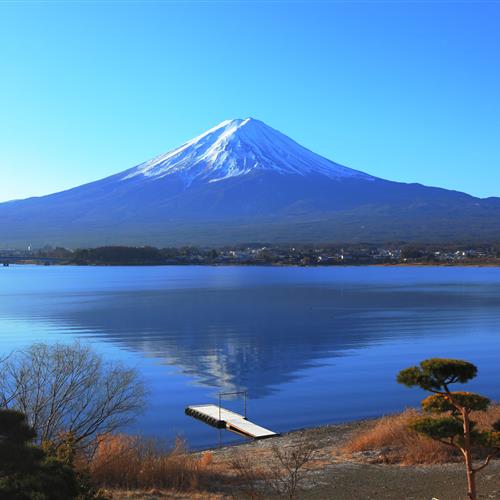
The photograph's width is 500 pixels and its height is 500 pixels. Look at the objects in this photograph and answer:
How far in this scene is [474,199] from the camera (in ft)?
515

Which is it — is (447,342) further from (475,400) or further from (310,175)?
(310,175)

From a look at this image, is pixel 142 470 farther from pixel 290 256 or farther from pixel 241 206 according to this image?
pixel 241 206

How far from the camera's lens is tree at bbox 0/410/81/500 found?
3.98m

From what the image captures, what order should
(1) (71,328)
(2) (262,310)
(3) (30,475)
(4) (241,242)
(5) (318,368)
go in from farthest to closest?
1. (4) (241,242)
2. (2) (262,310)
3. (1) (71,328)
4. (5) (318,368)
5. (3) (30,475)

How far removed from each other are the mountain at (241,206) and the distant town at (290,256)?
517 inches

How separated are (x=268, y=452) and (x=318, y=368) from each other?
7.86 m

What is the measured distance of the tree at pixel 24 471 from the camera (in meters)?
3.98

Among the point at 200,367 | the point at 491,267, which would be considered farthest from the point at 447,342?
the point at 491,267

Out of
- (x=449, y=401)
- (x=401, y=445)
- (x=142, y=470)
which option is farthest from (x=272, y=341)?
(x=449, y=401)

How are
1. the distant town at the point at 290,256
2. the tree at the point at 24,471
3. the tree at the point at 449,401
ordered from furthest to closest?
1. the distant town at the point at 290,256
2. the tree at the point at 449,401
3. the tree at the point at 24,471

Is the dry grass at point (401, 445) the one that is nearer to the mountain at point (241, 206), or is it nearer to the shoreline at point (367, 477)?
the shoreline at point (367, 477)

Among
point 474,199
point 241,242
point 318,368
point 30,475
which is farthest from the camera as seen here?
point 474,199

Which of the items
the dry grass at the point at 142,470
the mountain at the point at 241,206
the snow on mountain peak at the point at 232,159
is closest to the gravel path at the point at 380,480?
the dry grass at the point at 142,470

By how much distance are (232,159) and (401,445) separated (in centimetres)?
15687
